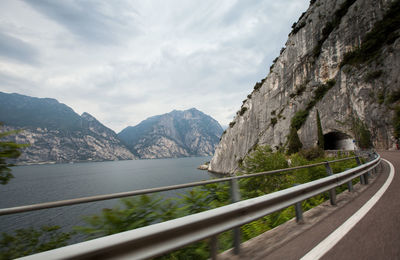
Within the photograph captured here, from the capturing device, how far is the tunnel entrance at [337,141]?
4021 centimetres

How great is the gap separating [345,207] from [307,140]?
1728 inches

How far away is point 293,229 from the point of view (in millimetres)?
3318

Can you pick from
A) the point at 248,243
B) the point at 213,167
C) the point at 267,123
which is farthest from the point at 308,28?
the point at 248,243

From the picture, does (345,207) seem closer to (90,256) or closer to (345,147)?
(90,256)

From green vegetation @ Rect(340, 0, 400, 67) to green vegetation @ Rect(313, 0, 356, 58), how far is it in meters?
8.24

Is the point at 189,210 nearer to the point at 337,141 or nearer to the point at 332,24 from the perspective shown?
the point at 337,141

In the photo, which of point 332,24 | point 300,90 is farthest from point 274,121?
point 332,24

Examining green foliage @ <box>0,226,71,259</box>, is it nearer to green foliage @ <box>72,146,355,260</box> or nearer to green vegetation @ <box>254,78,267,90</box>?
green foliage @ <box>72,146,355,260</box>

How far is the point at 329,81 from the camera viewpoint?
41.4 meters

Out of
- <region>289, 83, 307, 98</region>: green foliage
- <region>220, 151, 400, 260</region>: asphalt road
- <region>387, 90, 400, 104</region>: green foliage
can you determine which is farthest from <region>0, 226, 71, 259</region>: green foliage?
<region>289, 83, 307, 98</region>: green foliage

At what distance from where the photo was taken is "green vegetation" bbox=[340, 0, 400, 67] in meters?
32.3

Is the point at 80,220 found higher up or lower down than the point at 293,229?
higher up

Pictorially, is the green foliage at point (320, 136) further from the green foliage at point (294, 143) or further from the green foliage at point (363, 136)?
the green foliage at point (363, 136)

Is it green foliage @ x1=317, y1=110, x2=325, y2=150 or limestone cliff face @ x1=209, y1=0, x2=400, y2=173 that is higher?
limestone cliff face @ x1=209, y1=0, x2=400, y2=173
